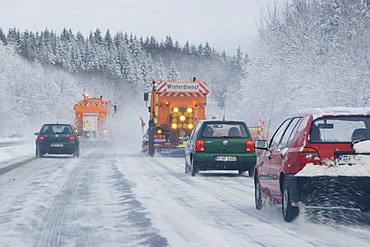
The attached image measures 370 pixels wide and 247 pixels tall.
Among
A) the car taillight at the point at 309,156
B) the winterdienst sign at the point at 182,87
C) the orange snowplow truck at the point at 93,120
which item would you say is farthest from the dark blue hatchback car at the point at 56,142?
the car taillight at the point at 309,156

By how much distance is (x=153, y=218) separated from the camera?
9.58 m

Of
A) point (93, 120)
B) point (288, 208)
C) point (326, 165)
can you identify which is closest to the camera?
point (326, 165)

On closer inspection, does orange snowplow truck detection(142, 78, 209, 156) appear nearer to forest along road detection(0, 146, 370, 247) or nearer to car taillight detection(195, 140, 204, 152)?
car taillight detection(195, 140, 204, 152)

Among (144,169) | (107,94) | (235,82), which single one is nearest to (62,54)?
(107,94)

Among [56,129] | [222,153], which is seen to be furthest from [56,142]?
[222,153]

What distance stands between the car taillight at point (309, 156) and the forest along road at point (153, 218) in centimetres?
83

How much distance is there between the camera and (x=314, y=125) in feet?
29.8

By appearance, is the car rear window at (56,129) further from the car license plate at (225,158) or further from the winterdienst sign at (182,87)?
the car license plate at (225,158)

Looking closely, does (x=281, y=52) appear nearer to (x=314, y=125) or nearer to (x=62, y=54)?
(x=314, y=125)

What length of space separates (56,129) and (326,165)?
73.0 ft

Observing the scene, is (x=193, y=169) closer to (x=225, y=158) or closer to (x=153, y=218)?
(x=225, y=158)

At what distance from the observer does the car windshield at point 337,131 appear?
896 centimetres

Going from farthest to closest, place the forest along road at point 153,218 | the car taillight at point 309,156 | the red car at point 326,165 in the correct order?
the car taillight at point 309,156, the red car at point 326,165, the forest along road at point 153,218

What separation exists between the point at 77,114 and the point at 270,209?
126 ft
